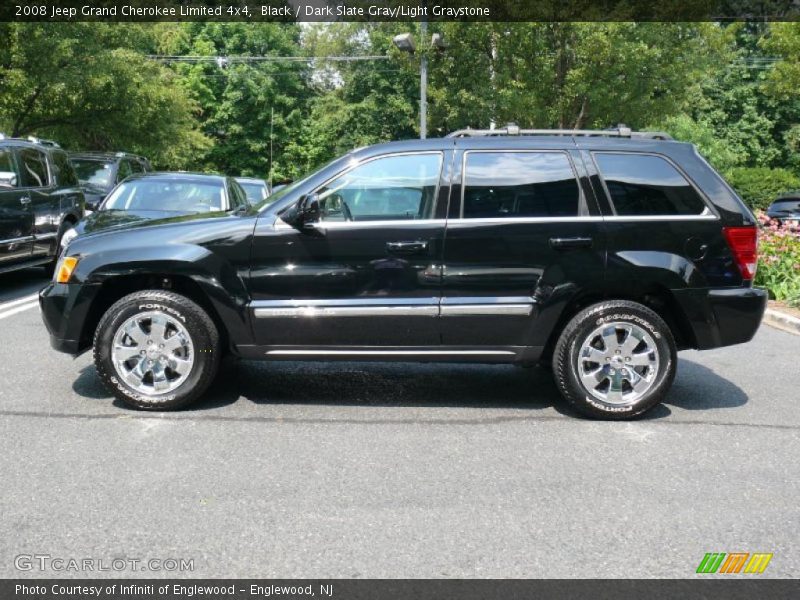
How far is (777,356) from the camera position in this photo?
7508 mm

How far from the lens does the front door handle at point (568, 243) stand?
5.19 meters

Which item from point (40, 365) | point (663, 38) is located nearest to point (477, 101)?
point (663, 38)

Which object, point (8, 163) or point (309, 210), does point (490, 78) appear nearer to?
point (8, 163)

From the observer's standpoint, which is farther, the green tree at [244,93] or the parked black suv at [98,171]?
the green tree at [244,93]

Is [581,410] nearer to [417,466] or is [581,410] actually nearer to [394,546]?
[417,466]

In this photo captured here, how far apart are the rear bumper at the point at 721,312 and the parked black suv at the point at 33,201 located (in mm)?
8049

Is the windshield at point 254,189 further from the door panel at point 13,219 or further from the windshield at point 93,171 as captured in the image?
the door panel at point 13,219

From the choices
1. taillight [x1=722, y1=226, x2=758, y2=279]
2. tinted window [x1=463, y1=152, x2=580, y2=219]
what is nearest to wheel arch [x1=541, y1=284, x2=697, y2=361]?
taillight [x1=722, y1=226, x2=758, y2=279]

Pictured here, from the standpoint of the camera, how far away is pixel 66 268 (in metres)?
5.38

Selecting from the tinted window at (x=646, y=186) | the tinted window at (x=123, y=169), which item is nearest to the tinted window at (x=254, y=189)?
the tinted window at (x=123, y=169)

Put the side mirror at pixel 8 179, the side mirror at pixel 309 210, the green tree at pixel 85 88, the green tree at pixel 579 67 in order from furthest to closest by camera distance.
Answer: the green tree at pixel 85 88 < the green tree at pixel 579 67 < the side mirror at pixel 8 179 < the side mirror at pixel 309 210

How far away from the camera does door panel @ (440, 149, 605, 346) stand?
17.0ft

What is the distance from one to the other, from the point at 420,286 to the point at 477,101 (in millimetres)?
17109

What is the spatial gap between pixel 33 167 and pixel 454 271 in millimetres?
8062
